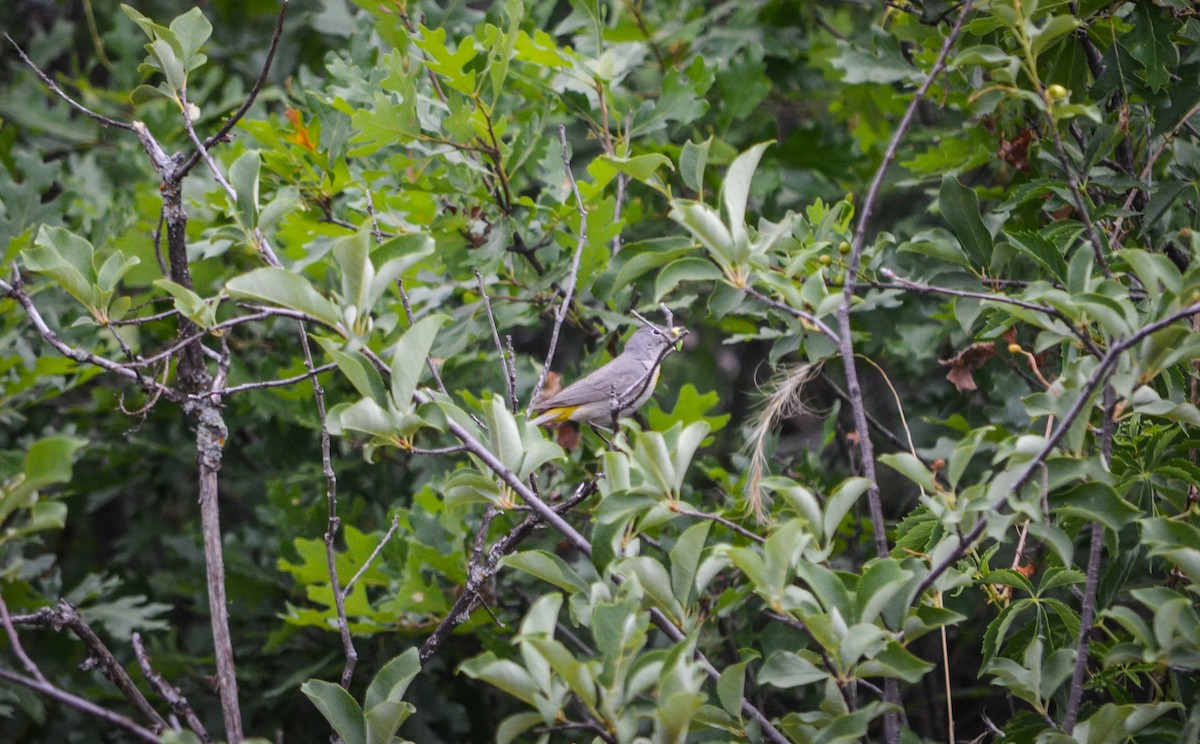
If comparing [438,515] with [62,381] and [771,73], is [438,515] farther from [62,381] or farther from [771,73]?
[771,73]

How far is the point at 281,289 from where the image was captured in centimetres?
185

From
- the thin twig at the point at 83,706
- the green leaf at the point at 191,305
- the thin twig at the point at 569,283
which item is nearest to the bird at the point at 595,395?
the thin twig at the point at 569,283

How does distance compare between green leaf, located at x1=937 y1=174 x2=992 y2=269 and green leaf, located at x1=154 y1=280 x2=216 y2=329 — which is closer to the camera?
green leaf, located at x1=154 y1=280 x2=216 y2=329

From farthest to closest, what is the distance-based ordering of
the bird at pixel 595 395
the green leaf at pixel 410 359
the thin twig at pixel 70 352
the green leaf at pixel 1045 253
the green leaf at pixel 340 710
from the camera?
the bird at pixel 595 395
the green leaf at pixel 1045 253
the thin twig at pixel 70 352
the green leaf at pixel 340 710
the green leaf at pixel 410 359

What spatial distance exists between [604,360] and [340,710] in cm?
170

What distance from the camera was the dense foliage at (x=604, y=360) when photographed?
1952 mm

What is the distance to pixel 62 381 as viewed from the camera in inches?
152

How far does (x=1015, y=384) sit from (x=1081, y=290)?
1615 mm

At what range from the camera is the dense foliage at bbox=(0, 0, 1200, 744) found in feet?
6.40

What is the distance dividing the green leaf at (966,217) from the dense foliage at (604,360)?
10 millimetres

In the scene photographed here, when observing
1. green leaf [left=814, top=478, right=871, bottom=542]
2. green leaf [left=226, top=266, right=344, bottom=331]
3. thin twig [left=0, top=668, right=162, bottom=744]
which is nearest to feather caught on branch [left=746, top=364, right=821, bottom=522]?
green leaf [left=814, top=478, right=871, bottom=542]

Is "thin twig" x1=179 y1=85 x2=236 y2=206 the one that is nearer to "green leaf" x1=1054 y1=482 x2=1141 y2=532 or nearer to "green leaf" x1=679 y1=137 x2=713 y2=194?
"green leaf" x1=679 y1=137 x2=713 y2=194

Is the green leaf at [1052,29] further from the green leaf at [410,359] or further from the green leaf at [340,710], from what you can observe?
the green leaf at [340,710]

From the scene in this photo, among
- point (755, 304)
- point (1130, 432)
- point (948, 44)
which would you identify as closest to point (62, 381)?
point (755, 304)
